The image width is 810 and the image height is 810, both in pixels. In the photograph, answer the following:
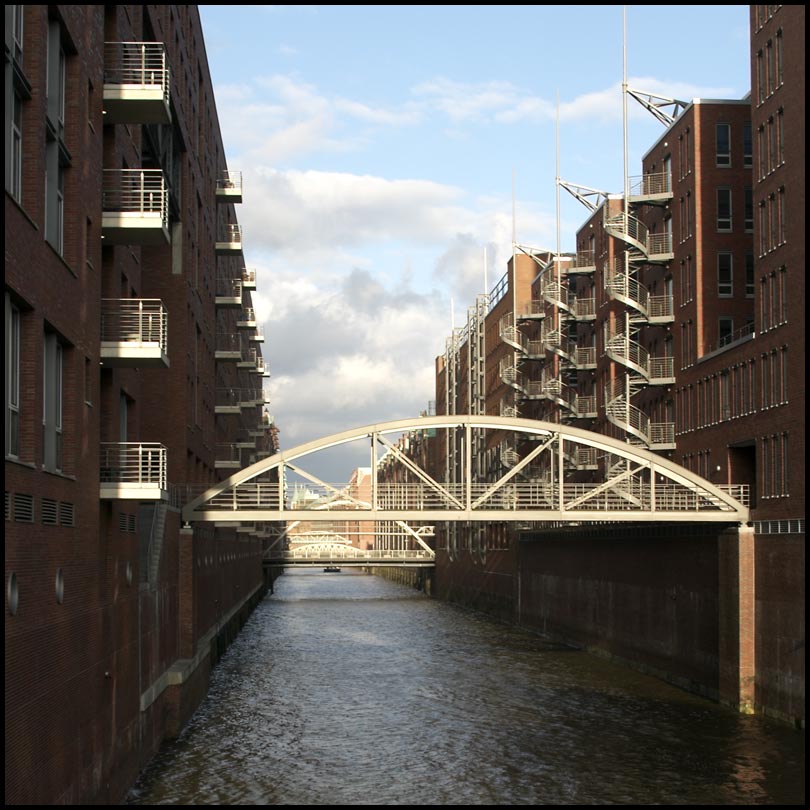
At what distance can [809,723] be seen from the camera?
87.5 feet

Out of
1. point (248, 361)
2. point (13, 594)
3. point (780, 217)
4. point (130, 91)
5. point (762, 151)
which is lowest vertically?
point (13, 594)

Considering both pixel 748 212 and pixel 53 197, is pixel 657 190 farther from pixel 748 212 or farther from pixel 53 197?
pixel 53 197

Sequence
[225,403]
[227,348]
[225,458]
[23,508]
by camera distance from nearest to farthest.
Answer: [23,508]
[225,458]
[225,403]
[227,348]

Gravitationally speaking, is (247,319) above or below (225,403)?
above

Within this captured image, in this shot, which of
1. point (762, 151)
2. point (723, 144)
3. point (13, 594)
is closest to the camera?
point (13, 594)

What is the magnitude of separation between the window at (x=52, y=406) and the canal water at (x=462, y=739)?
7.69 m

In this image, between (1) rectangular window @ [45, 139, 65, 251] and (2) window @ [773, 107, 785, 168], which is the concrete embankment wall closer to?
(2) window @ [773, 107, 785, 168]

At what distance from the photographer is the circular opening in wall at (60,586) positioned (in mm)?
16312

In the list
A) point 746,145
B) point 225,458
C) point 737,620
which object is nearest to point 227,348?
point 225,458

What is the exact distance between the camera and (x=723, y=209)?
40.9 m

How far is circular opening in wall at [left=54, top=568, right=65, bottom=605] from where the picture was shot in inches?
642

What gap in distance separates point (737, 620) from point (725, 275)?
13758 millimetres

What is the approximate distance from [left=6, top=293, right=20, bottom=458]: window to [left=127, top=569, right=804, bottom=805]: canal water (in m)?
9.29

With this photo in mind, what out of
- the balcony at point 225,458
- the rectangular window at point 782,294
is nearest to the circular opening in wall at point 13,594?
the rectangular window at point 782,294
